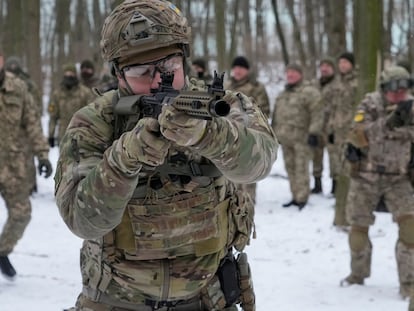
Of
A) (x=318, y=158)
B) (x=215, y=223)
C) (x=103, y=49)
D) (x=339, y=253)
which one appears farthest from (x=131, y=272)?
(x=318, y=158)

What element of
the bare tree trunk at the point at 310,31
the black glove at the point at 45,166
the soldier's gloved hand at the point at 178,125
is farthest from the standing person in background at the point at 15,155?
the bare tree trunk at the point at 310,31

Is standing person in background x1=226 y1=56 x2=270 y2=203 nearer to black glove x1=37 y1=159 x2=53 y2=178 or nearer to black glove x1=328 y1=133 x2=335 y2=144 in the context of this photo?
black glove x1=328 y1=133 x2=335 y2=144

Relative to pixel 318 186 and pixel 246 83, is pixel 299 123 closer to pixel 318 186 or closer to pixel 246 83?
pixel 246 83

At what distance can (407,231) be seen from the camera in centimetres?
516

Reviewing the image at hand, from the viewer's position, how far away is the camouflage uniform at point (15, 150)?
5.59 metres

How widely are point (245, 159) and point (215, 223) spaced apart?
0.40 metres

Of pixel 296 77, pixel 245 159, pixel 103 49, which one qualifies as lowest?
pixel 296 77

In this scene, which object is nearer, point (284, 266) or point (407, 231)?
point (407, 231)

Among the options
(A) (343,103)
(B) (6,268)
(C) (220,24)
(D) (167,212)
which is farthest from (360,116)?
(C) (220,24)

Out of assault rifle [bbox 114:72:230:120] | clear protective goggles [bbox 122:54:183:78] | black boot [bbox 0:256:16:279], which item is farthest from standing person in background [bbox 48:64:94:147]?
assault rifle [bbox 114:72:230:120]

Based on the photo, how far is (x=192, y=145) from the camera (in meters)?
1.80

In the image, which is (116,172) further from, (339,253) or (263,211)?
(263,211)

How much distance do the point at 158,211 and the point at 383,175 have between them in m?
3.55

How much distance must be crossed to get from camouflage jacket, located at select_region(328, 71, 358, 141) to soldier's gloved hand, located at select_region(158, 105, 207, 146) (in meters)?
8.28
